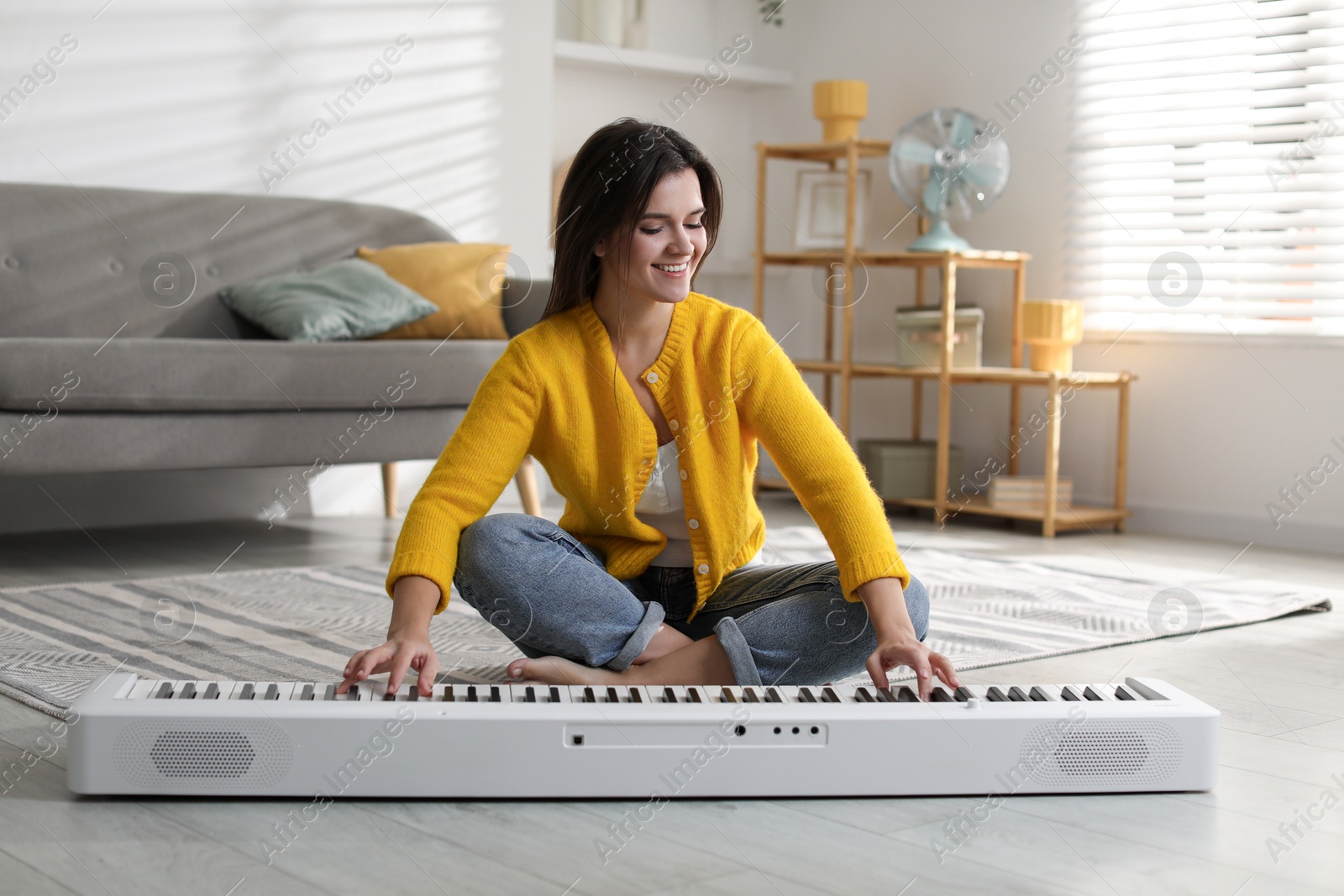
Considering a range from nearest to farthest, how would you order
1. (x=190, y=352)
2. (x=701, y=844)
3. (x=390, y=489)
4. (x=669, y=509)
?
(x=701, y=844) < (x=669, y=509) < (x=190, y=352) < (x=390, y=489)

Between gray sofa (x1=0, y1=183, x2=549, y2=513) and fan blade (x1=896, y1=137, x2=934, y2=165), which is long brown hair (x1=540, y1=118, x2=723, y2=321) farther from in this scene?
fan blade (x1=896, y1=137, x2=934, y2=165)

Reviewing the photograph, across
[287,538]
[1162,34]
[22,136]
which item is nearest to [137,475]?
[287,538]

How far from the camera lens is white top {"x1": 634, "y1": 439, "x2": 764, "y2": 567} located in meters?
1.59

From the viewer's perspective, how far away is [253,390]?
2.69 m

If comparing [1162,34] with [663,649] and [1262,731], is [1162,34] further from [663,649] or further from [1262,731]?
[663,649]

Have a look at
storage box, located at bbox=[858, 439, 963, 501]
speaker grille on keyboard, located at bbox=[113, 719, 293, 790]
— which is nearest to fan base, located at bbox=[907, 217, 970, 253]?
storage box, located at bbox=[858, 439, 963, 501]

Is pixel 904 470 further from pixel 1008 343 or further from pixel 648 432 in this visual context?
pixel 648 432

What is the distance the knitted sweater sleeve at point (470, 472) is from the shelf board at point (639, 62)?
9.22 feet

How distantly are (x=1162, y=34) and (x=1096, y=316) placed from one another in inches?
29.3

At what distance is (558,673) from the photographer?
153 cm

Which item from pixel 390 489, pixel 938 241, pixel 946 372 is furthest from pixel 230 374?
pixel 938 241

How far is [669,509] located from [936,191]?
240cm

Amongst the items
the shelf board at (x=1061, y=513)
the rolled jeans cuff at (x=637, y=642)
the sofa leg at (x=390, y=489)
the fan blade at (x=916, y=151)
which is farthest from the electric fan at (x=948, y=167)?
the rolled jeans cuff at (x=637, y=642)

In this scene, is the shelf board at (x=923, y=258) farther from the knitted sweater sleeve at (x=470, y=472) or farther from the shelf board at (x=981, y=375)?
the knitted sweater sleeve at (x=470, y=472)
